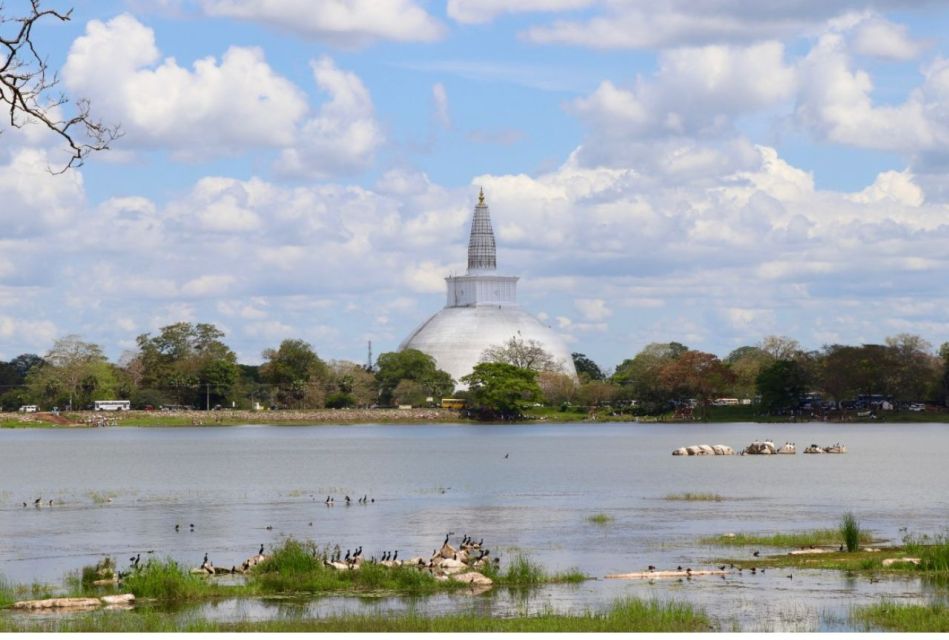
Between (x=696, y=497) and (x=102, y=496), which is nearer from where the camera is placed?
(x=696, y=497)

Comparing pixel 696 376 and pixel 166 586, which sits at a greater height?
pixel 696 376

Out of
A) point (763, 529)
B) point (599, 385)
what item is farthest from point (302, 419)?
point (763, 529)

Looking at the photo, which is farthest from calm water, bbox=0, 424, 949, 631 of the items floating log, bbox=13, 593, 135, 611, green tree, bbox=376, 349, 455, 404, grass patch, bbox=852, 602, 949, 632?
green tree, bbox=376, 349, 455, 404

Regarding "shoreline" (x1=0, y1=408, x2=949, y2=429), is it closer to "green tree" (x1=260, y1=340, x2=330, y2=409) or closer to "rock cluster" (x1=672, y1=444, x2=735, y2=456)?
"green tree" (x1=260, y1=340, x2=330, y2=409)

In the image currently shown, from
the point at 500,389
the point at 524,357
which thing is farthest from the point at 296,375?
the point at 524,357

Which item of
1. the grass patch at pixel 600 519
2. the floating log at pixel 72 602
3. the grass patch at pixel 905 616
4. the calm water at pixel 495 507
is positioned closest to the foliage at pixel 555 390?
the calm water at pixel 495 507

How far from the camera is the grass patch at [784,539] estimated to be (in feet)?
120

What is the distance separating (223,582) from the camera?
30062 millimetres

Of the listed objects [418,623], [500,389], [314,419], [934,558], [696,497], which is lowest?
[418,623]

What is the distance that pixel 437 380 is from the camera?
166625mm

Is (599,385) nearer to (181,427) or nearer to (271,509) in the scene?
(181,427)

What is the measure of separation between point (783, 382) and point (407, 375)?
4400 cm

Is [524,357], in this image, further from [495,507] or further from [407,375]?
[495,507]

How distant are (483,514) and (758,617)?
2469cm
